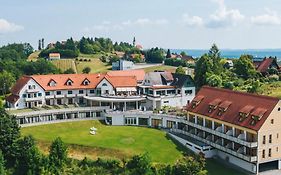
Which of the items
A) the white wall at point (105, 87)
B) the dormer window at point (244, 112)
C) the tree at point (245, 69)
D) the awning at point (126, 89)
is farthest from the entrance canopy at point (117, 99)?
the tree at point (245, 69)

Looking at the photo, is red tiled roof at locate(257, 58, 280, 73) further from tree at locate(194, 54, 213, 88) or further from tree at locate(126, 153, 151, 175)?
tree at locate(126, 153, 151, 175)

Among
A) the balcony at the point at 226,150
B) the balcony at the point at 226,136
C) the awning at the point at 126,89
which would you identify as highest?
the awning at the point at 126,89

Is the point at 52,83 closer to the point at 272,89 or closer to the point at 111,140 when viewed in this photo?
the point at 111,140

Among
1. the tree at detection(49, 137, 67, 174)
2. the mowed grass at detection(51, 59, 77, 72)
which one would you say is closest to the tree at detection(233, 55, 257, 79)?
the tree at detection(49, 137, 67, 174)

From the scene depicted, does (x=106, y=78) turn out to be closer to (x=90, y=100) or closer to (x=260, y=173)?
(x=90, y=100)

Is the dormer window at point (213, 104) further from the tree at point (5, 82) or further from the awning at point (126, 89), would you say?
the tree at point (5, 82)

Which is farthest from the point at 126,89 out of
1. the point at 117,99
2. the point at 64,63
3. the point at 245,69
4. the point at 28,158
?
the point at 64,63

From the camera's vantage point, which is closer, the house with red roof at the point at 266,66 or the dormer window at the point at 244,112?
the dormer window at the point at 244,112
